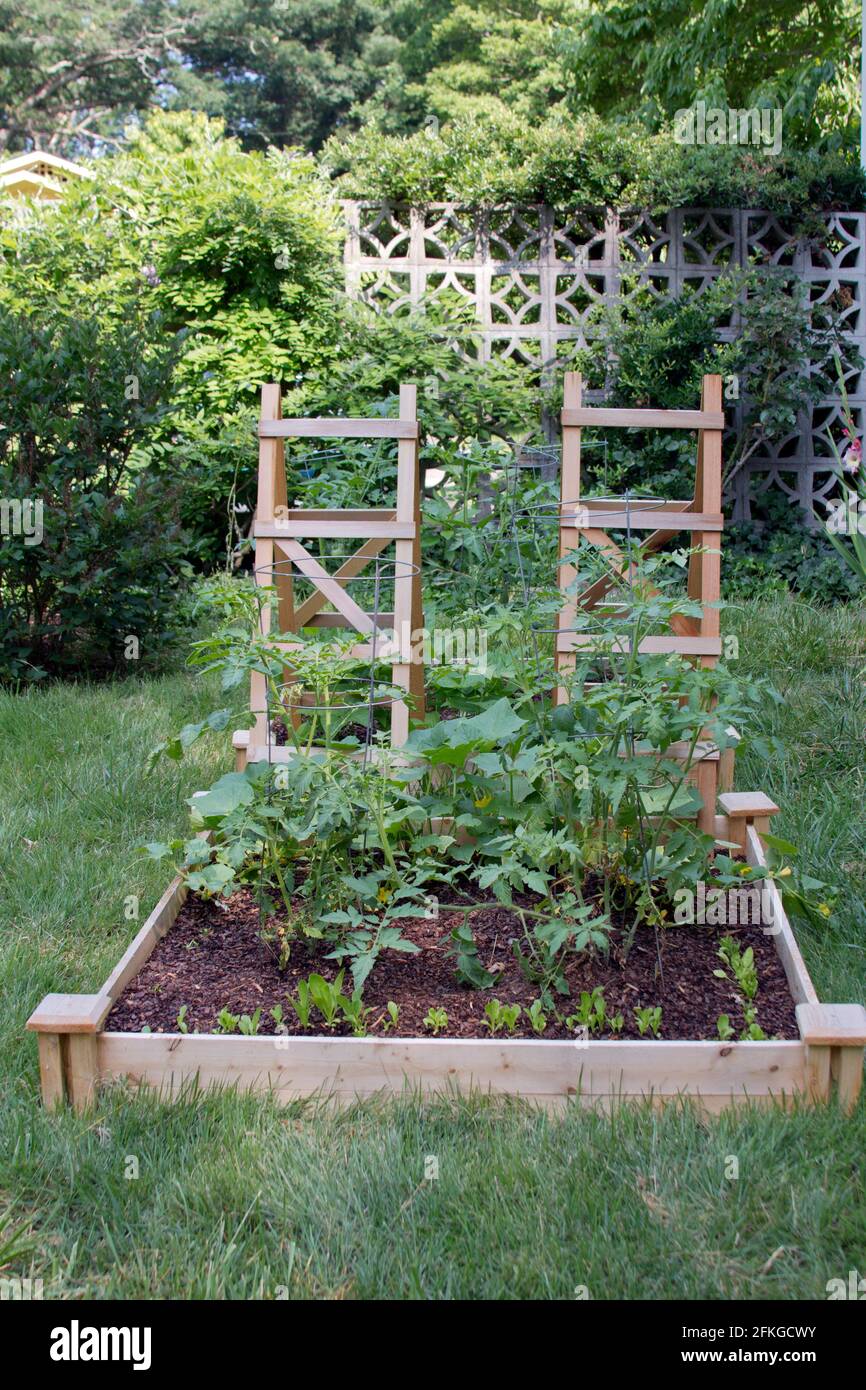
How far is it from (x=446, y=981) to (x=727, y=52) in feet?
35.6

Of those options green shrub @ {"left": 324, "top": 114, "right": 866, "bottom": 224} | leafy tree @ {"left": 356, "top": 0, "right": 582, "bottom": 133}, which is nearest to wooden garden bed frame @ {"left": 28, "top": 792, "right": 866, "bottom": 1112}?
green shrub @ {"left": 324, "top": 114, "right": 866, "bottom": 224}

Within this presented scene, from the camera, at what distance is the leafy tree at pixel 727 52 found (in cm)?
997

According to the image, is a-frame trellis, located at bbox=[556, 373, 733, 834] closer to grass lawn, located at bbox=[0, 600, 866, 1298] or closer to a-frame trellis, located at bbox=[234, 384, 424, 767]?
a-frame trellis, located at bbox=[234, 384, 424, 767]

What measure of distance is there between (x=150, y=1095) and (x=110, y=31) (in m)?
25.5

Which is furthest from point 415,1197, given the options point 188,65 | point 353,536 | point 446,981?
point 188,65

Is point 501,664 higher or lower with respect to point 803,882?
higher

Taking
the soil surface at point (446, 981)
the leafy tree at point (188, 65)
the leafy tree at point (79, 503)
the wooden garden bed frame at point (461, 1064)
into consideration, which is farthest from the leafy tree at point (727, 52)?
the leafy tree at point (188, 65)

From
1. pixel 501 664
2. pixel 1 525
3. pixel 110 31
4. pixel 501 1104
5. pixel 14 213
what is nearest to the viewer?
pixel 501 1104

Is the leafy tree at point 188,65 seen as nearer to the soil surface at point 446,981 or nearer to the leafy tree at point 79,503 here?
the leafy tree at point 79,503

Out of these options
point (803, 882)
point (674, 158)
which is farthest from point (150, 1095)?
point (674, 158)

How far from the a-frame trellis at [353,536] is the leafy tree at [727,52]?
26.1ft

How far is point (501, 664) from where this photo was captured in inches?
121

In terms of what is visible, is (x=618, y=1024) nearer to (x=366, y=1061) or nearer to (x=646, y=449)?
(x=366, y=1061)

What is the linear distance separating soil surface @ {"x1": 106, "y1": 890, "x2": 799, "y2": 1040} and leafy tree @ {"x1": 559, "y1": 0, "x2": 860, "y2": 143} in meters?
8.97
